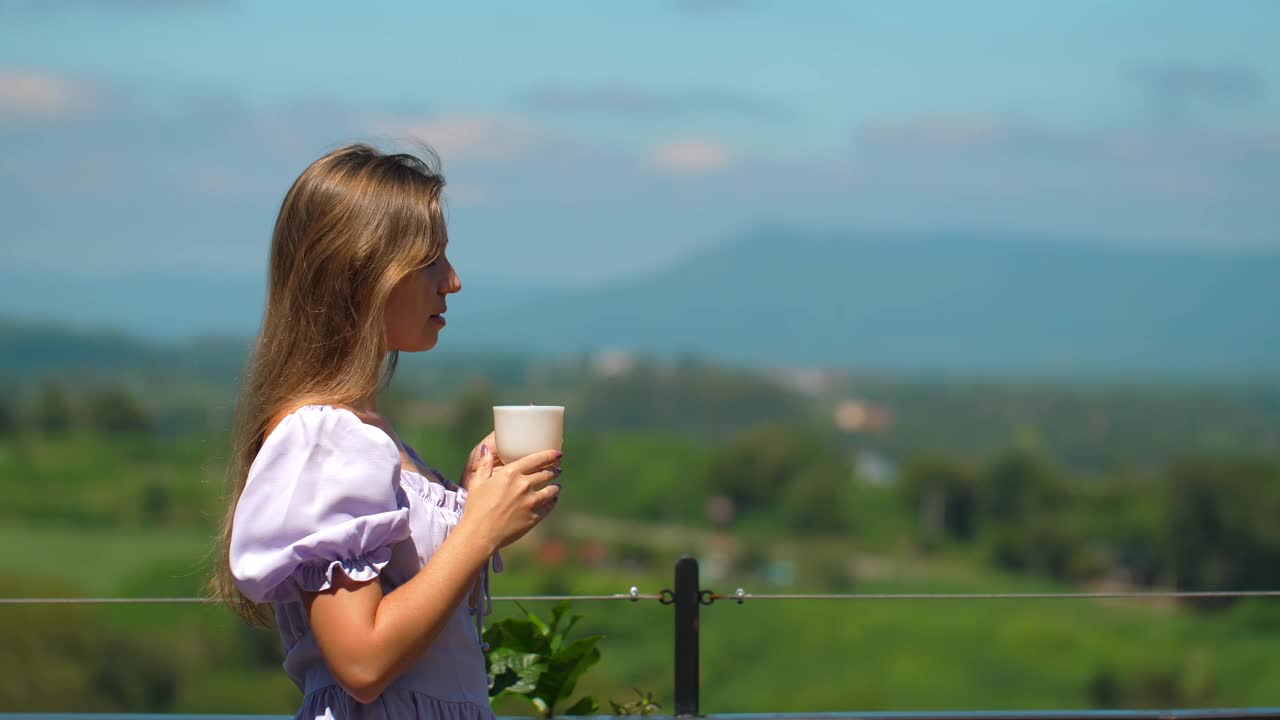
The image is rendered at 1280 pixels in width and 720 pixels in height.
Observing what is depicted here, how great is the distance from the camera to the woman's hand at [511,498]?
1.25 metres

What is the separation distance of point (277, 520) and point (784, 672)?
55997 mm

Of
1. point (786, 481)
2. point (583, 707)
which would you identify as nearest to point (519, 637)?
point (583, 707)

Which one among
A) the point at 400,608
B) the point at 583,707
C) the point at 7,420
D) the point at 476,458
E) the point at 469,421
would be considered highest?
the point at 476,458

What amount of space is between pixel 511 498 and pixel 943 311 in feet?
507

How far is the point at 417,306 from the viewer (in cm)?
133

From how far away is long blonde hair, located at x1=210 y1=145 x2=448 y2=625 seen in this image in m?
1.30

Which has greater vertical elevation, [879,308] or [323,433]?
[879,308]

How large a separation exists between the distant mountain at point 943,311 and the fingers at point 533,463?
130 meters

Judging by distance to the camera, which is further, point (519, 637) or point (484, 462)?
point (519, 637)

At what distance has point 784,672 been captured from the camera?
5572cm

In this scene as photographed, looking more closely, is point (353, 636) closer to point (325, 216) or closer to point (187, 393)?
point (325, 216)

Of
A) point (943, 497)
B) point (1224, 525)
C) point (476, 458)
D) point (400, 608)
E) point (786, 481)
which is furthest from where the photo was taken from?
point (786, 481)

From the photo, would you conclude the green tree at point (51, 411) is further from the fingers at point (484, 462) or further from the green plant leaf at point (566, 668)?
the fingers at point (484, 462)

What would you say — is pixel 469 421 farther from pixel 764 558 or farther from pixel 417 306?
pixel 417 306
